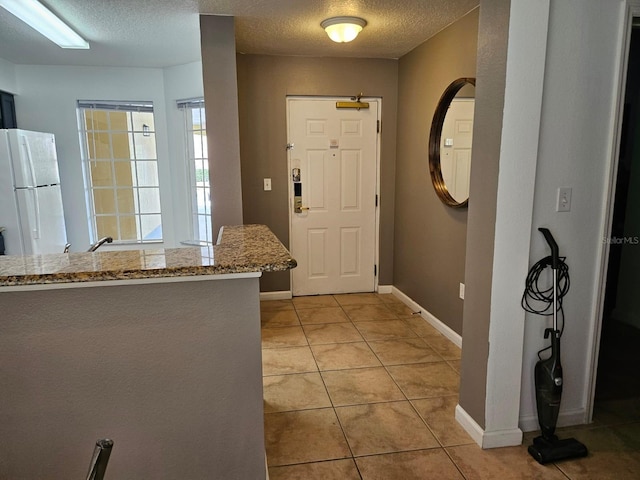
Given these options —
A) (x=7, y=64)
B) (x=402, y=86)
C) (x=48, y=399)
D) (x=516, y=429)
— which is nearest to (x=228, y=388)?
(x=48, y=399)

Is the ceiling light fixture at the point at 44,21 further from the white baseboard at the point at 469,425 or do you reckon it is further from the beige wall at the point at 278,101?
the white baseboard at the point at 469,425

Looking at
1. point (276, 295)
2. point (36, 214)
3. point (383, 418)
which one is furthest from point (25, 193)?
point (383, 418)

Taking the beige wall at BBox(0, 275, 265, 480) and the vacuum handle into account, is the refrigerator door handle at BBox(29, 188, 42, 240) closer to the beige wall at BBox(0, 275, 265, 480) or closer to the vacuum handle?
the beige wall at BBox(0, 275, 265, 480)

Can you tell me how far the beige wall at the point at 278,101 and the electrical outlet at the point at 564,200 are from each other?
246 centimetres

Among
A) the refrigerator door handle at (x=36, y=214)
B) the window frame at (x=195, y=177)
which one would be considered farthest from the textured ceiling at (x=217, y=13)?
the refrigerator door handle at (x=36, y=214)

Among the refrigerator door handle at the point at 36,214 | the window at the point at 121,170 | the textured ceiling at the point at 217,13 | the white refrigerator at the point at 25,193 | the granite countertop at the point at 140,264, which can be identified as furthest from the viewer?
the window at the point at 121,170

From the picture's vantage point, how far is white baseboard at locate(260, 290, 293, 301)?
14.4 feet

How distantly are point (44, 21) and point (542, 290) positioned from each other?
11.5 feet

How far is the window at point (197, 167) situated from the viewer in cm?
455

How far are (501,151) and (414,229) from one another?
2120mm

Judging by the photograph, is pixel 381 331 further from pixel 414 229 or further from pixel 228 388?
pixel 228 388

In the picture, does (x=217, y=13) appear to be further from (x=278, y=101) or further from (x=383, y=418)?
(x=383, y=418)

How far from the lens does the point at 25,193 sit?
11.9 ft

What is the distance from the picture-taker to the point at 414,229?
3984mm
